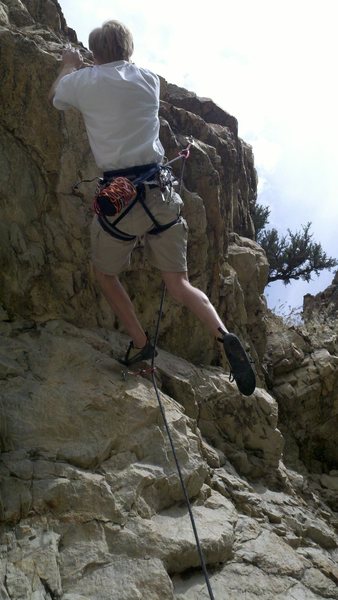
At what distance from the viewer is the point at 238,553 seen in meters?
4.43

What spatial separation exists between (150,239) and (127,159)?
71 cm

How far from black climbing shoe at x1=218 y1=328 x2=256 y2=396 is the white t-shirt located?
60.6 inches

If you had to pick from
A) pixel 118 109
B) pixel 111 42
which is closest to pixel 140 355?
pixel 118 109

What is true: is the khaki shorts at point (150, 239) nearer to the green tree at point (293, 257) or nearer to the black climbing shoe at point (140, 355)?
the black climbing shoe at point (140, 355)

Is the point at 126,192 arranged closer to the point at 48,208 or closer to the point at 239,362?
the point at 48,208

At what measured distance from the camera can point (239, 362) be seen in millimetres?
4285

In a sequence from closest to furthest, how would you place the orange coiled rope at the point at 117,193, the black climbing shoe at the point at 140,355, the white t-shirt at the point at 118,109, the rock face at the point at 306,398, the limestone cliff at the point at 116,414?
the limestone cliff at the point at 116,414 < the orange coiled rope at the point at 117,193 < the white t-shirt at the point at 118,109 < the black climbing shoe at the point at 140,355 < the rock face at the point at 306,398

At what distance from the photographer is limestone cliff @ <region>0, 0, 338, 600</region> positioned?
11.9 feet

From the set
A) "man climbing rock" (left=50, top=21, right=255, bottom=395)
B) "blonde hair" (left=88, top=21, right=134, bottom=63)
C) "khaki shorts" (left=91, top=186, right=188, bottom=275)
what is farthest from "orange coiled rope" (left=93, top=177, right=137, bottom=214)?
"blonde hair" (left=88, top=21, right=134, bottom=63)

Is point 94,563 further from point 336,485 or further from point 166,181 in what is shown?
point 336,485

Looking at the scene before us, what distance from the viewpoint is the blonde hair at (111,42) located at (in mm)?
4434

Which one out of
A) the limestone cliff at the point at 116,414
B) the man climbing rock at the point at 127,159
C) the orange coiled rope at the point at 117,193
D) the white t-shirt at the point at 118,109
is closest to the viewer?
the limestone cliff at the point at 116,414

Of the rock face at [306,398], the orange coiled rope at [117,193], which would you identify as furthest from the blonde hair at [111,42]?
the rock face at [306,398]

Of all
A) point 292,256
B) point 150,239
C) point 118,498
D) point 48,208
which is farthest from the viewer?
point 292,256
